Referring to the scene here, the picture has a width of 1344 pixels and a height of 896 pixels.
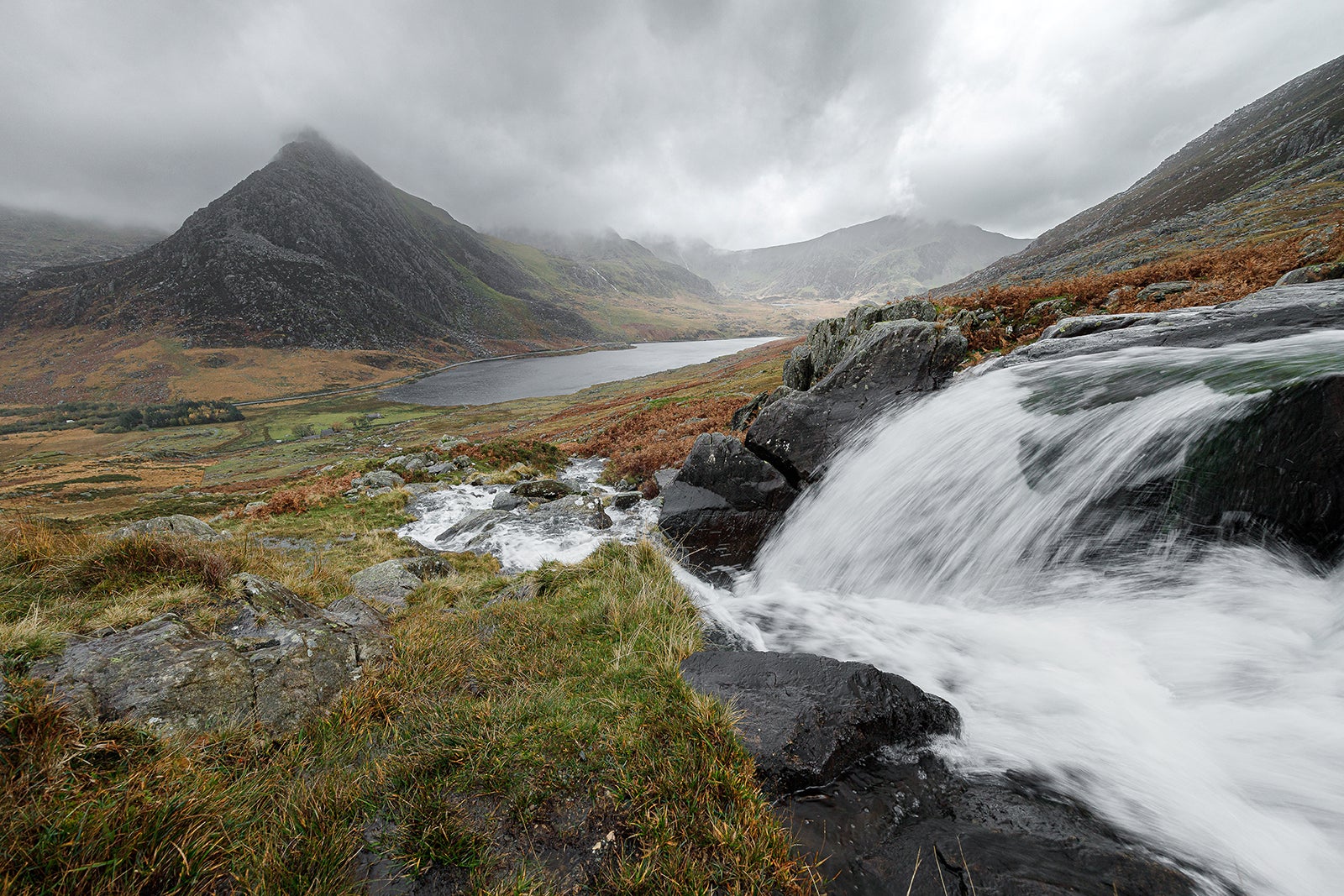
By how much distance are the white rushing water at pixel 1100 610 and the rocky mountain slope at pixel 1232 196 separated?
38.2m

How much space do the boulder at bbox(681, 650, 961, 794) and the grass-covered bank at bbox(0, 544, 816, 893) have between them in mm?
348

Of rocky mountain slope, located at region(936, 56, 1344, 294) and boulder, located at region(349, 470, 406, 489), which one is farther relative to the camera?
rocky mountain slope, located at region(936, 56, 1344, 294)

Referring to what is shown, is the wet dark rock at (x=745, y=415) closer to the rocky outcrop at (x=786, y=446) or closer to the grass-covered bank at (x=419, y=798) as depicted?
the rocky outcrop at (x=786, y=446)

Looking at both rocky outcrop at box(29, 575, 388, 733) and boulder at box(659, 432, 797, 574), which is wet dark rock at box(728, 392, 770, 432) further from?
rocky outcrop at box(29, 575, 388, 733)

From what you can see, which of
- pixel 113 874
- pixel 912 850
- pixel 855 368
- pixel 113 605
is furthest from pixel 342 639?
pixel 855 368

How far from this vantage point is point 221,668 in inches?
154

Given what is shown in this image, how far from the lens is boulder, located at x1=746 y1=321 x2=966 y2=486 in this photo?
10680 mm

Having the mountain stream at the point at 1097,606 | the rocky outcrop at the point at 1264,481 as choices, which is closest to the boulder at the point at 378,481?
the mountain stream at the point at 1097,606

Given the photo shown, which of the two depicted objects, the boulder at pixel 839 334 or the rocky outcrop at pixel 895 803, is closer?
the rocky outcrop at pixel 895 803

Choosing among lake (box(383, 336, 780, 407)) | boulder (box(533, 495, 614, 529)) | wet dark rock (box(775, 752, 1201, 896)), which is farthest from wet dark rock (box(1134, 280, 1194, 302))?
lake (box(383, 336, 780, 407))

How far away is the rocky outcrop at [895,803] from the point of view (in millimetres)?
2838

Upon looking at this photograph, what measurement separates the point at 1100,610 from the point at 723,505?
6276 millimetres

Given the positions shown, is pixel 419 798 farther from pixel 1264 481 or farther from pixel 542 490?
pixel 542 490

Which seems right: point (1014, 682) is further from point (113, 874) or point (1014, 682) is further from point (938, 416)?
point (113, 874)
